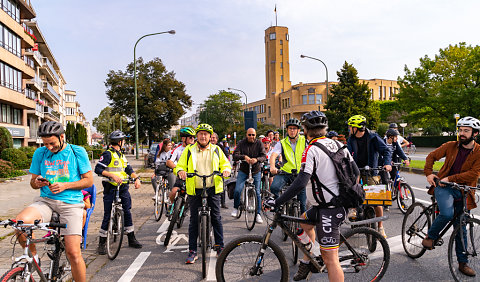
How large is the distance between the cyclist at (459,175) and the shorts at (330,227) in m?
1.47

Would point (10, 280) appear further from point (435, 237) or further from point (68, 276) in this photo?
point (435, 237)

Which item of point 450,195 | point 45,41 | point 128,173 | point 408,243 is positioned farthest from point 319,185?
point 45,41

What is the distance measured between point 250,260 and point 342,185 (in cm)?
115

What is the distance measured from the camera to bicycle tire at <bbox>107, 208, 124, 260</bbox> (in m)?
5.08

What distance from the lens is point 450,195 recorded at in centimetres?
394

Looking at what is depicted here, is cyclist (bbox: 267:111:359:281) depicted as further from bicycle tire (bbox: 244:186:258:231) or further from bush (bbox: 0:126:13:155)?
bush (bbox: 0:126:13:155)

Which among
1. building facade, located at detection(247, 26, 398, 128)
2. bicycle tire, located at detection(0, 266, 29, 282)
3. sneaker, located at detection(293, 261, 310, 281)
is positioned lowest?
sneaker, located at detection(293, 261, 310, 281)

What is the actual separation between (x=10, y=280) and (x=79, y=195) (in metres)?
1.00

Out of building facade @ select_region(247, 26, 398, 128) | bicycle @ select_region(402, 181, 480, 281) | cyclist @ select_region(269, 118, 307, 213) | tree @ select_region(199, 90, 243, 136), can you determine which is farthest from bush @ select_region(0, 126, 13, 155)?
building facade @ select_region(247, 26, 398, 128)

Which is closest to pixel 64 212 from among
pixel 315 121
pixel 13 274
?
pixel 13 274

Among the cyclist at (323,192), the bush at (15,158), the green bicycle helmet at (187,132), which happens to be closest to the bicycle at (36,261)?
the cyclist at (323,192)

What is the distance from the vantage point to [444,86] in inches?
1247

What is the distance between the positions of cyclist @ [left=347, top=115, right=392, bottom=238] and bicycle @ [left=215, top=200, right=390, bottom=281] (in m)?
1.91

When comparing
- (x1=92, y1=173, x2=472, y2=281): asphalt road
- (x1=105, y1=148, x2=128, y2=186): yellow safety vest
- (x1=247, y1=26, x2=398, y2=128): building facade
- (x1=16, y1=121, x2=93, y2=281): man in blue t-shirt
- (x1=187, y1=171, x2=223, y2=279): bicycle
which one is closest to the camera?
(x1=16, y1=121, x2=93, y2=281): man in blue t-shirt
